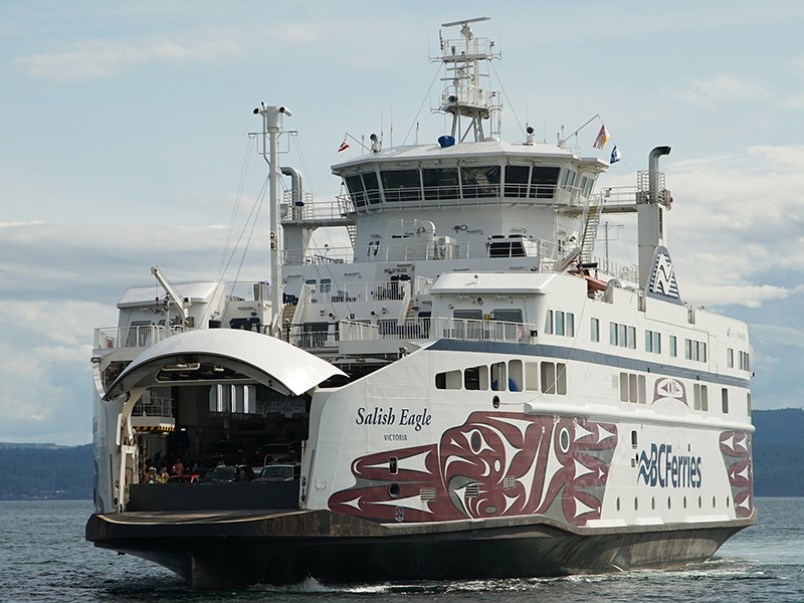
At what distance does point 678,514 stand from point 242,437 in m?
9.97

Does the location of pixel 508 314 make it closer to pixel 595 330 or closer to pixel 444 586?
pixel 595 330

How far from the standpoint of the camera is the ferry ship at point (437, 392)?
90.2 feet

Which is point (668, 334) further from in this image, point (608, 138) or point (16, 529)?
point (16, 529)

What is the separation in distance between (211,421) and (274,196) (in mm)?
6052

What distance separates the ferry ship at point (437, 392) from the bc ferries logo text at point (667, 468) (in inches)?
2.8

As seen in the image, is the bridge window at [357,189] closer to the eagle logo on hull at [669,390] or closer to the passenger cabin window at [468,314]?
the passenger cabin window at [468,314]

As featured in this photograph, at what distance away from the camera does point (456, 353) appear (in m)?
28.5

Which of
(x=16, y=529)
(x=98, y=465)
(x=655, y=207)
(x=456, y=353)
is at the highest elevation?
(x=655, y=207)

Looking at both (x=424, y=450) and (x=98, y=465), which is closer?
(x=424, y=450)

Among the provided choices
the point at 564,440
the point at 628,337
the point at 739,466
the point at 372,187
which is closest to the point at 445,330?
the point at 564,440

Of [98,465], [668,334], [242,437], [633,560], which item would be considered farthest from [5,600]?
[668,334]

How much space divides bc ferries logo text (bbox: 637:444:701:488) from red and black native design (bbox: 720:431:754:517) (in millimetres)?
2181

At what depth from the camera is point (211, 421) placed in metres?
34.0

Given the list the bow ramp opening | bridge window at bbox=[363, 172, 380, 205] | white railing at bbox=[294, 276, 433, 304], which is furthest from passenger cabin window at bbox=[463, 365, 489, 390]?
bridge window at bbox=[363, 172, 380, 205]
